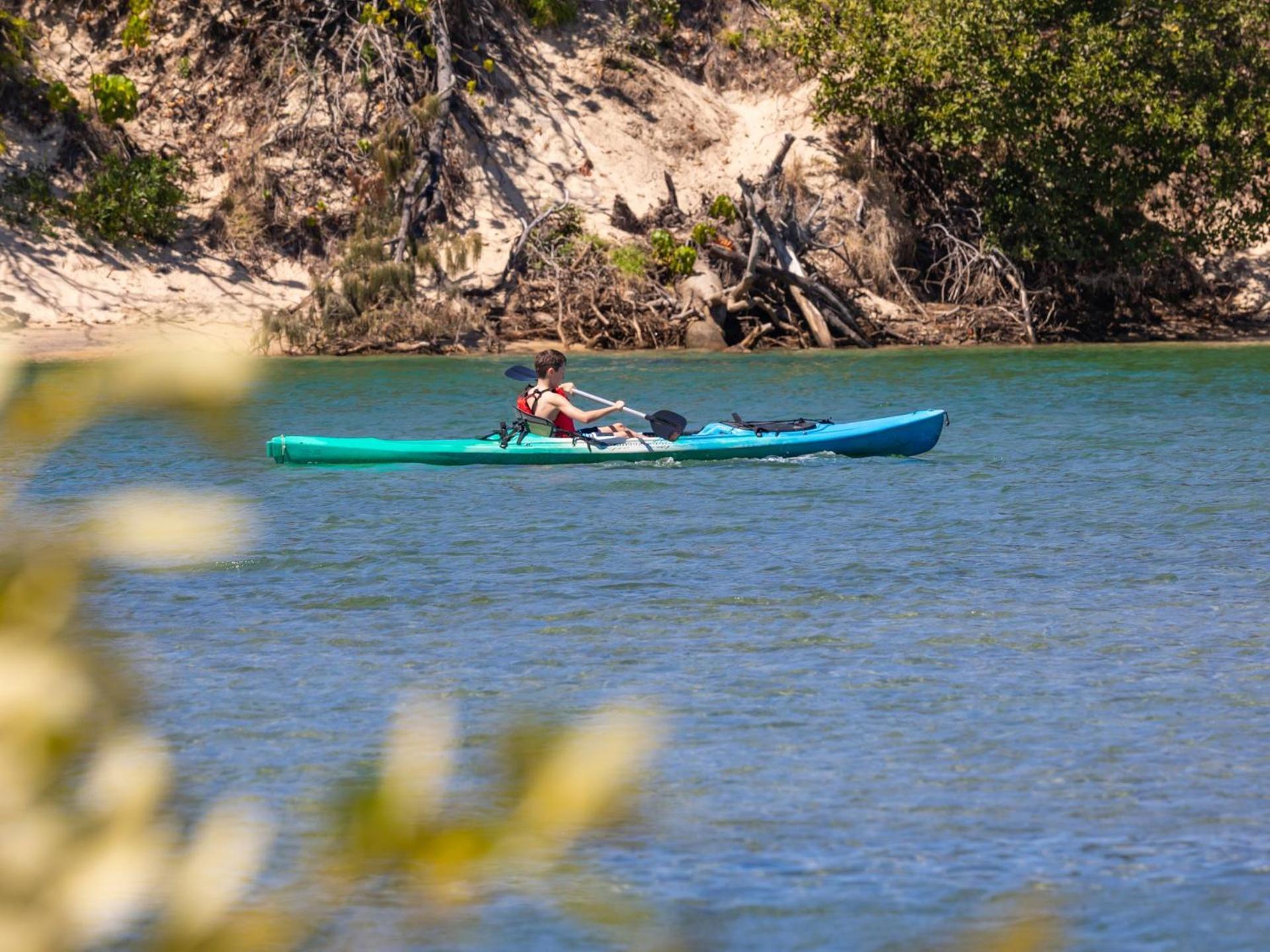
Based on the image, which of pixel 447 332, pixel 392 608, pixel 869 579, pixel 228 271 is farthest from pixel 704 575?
pixel 228 271

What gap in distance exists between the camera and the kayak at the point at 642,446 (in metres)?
13.3

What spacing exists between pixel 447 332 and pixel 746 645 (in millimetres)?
18743

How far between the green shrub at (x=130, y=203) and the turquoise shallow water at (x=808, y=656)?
12252 mm

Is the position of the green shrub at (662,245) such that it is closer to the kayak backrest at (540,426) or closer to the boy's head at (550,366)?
the kayak backrest at (540,426)

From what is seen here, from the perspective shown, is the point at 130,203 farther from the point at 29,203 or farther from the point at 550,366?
the point at 550,366

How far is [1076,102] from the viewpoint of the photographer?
2534 centimetres

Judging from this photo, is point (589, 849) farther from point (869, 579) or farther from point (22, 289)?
point (22, 289)

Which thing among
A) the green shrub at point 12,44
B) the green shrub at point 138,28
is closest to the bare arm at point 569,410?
the green shrub at point 12,44

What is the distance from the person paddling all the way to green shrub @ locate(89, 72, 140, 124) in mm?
15561

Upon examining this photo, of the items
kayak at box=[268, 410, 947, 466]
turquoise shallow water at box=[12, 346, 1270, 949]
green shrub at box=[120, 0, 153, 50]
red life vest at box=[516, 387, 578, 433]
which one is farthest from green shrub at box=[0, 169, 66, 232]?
red life vest at box=[516, 387, 578, 433]

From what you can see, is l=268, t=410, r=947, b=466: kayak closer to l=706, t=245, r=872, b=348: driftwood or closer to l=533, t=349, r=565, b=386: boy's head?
l=533, t=349, r=565, b=386: boy's head

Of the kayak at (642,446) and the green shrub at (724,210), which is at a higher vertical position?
the green shrub at (724,210)

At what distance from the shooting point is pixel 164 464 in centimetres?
1329

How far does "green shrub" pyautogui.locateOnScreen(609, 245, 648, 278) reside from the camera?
26.0 metres
